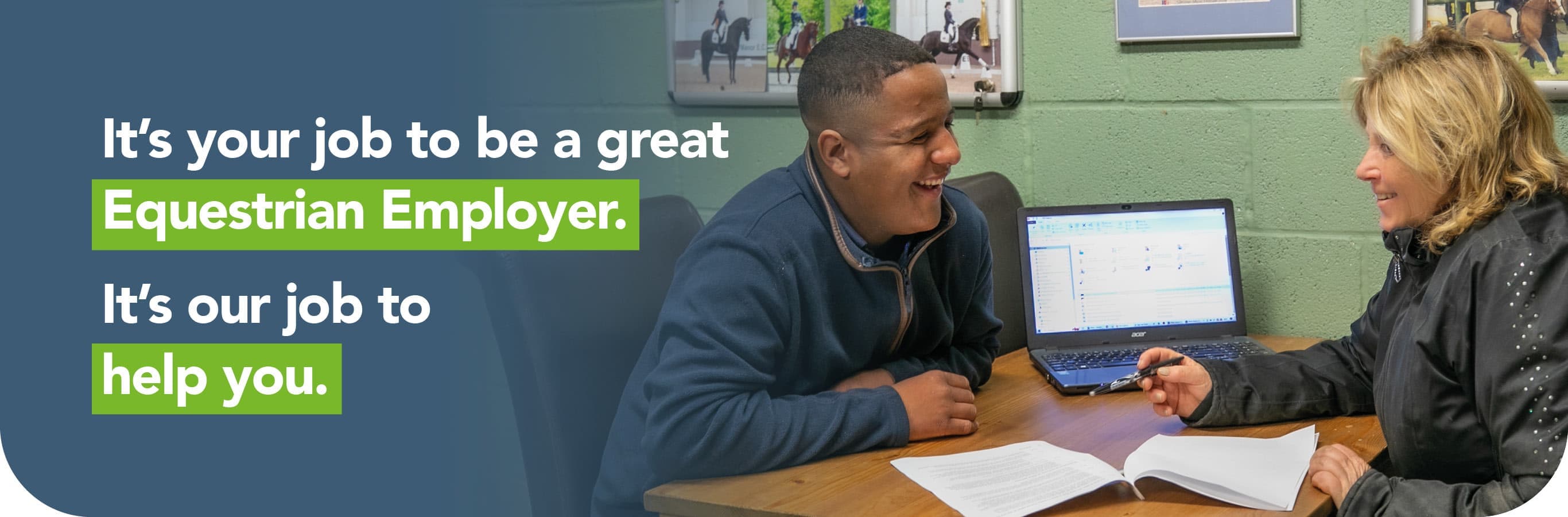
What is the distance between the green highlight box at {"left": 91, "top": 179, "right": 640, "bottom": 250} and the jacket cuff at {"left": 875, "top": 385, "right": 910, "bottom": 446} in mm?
909

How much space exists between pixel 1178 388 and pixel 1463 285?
1.30ft

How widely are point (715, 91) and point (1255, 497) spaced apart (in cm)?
170

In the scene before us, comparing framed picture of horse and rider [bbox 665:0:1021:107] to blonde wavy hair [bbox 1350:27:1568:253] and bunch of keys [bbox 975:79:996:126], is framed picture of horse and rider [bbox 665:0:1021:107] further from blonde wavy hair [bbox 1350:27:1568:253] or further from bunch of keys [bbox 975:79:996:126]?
blonde wavy hair [bbox 1350:27:1568:253]

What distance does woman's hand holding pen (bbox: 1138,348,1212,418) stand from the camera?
5.46 ft

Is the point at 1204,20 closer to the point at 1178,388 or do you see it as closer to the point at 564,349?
the point at 1178,388

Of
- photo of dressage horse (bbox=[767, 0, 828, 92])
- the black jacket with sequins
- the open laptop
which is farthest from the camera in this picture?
photo of dressage horse (bbox=[767, 0, 828, 92])

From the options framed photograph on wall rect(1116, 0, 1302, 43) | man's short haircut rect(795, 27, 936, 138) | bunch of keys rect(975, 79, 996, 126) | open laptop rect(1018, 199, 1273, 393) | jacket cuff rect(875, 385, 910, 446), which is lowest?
jacket cuff rect(875, 385, 910, 446)

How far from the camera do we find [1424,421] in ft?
4.62

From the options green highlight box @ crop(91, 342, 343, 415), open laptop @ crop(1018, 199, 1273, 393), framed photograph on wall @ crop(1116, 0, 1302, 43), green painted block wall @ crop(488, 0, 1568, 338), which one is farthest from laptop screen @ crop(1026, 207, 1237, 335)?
green highlight box @ crop(91, 342, 343, 415)

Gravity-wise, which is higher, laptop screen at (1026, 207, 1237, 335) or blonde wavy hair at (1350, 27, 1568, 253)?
blonde wavy hair at (1350, 27, 1568, 253)

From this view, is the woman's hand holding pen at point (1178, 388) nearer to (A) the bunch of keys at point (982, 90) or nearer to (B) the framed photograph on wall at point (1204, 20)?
(B) the framed photograph on wall at point (1204, 20)

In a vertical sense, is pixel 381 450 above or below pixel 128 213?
below

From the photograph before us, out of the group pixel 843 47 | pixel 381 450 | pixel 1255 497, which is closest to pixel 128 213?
pixel 381 450

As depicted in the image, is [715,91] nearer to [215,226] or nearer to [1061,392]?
[215,226]
